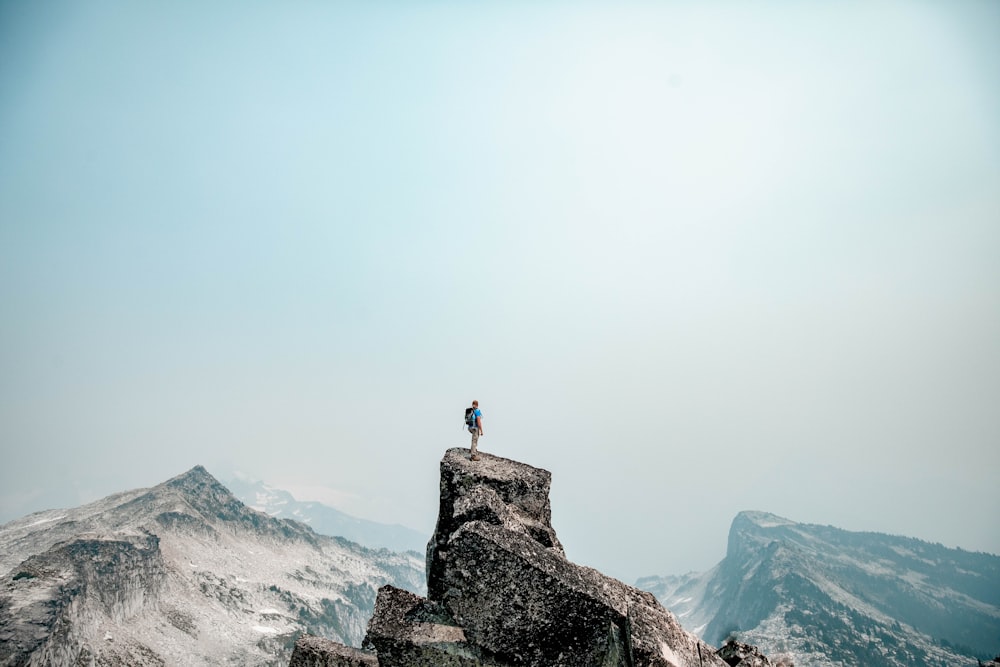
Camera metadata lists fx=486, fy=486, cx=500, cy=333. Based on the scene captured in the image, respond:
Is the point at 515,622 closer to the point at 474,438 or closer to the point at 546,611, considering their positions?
the point at 546,611

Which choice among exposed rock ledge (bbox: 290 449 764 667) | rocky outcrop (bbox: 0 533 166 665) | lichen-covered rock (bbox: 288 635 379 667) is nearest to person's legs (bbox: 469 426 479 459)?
exposed rock ledge (bbox: 290 449 764 667)

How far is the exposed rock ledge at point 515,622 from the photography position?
1212 cm

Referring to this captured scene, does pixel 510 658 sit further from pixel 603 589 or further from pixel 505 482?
pixel 505 482

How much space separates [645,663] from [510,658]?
129 inches

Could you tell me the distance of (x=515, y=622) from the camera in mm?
12453

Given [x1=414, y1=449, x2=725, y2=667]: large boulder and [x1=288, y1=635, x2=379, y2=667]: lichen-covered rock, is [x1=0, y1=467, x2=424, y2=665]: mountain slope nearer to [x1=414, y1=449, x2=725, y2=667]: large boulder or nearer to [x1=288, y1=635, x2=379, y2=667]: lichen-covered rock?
[x1=288, y1=635, x2=379, y2=667]: lichen-covered rock

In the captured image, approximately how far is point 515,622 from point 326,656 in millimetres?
4993

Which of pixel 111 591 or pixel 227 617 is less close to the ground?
pixel 111 591

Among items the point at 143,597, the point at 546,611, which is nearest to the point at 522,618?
the point at 546,611

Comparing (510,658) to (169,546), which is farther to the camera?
(169,546)

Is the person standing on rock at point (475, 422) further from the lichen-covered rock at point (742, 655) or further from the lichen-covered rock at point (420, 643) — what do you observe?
A: the lichen-covered rock at point (742, 655)

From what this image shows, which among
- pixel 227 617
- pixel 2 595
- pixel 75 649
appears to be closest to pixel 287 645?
pixel 227 617

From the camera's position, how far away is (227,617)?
144 m

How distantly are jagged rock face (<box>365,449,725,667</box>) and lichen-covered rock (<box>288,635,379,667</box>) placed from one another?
15.1 inches
